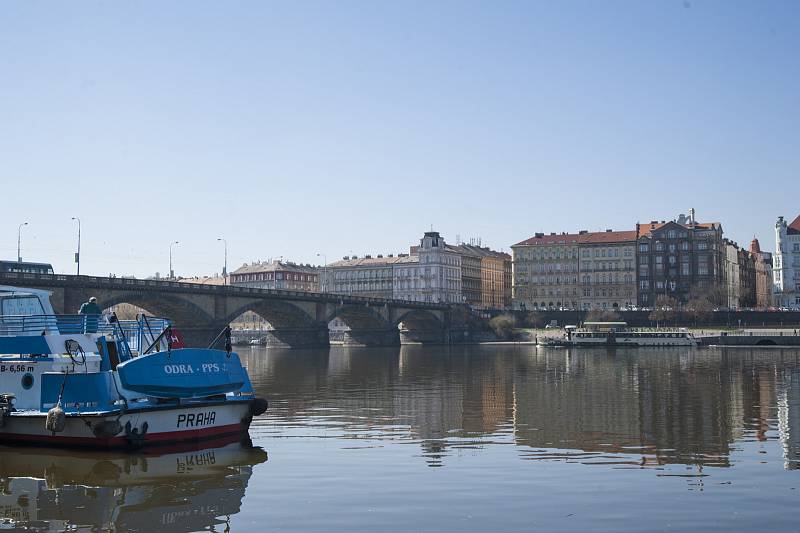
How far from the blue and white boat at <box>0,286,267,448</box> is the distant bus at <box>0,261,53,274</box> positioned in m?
65.7

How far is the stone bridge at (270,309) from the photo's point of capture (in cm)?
9569

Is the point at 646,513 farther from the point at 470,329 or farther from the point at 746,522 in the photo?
the point at 470,329

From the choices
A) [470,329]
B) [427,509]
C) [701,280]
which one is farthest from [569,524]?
[701,280]

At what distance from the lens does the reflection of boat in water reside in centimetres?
1956

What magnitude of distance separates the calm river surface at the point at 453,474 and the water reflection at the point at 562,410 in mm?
156

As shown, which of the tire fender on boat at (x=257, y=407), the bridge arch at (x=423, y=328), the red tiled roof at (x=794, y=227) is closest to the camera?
the tire fender on boat at (x=257, y=407)

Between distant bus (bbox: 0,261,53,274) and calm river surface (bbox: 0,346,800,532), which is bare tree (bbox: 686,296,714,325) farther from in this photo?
calm river surface (bbox: 0,346,800,532)

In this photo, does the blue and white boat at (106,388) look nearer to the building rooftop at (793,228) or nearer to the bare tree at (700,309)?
the bare tree at (700,309)

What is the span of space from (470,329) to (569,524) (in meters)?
155

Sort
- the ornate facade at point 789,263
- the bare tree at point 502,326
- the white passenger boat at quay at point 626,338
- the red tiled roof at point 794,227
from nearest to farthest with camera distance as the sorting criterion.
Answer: the white passenger boat at quay at point 626,338 < the bare tree at point 502,326 < the ornate facade at point 789,263 < the red tiled roof at point 794,227

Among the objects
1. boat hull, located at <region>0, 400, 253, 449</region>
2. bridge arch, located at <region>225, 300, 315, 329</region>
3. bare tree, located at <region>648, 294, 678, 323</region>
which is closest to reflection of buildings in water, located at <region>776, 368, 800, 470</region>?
boat hull, located at <region>0, 400, 253, 449</region>

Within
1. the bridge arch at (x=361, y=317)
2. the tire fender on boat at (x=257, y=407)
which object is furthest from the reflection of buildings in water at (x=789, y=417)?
the bridge arch at (x=361, y=317)

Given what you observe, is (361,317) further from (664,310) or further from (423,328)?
(664,310)

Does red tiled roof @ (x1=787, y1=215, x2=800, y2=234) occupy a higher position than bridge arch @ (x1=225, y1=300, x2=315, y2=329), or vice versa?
red tiled roof @ (x1=787, y1=215, x2=800, y2=234)
